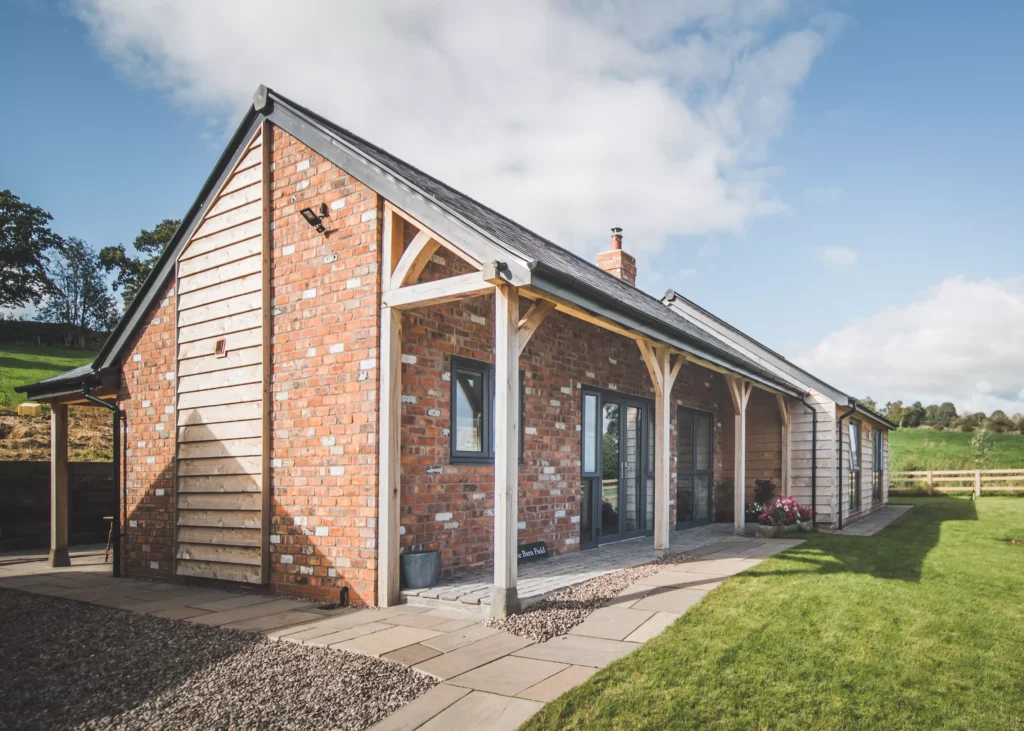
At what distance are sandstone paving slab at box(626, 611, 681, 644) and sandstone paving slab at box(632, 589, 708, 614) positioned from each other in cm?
13

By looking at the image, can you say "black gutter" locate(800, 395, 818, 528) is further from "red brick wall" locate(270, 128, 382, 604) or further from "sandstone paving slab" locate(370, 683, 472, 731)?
"sandstone paving slab" locate(370, 683, 472, 731)

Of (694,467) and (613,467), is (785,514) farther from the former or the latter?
(613,467)

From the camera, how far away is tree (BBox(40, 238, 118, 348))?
48219 mm

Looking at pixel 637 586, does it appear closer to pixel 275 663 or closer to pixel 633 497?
pixel 275 663

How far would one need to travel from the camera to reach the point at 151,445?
28.0 feet

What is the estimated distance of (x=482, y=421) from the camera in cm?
715

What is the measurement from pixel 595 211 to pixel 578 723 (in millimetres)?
16156

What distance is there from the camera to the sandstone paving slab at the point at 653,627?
4699 millimetres

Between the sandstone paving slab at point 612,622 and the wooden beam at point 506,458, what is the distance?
1.88 feet

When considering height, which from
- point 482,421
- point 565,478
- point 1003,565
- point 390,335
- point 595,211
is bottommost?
point 1003,565

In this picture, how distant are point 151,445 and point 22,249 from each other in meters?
44.9

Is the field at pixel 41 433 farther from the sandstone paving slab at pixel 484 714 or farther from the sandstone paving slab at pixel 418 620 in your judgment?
the sandstone paving slab at pixel 484 714

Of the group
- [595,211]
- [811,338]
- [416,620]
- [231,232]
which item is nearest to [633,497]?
[416,620]

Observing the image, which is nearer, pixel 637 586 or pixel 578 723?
pixel 578 723
